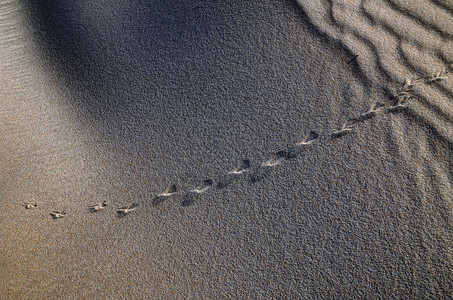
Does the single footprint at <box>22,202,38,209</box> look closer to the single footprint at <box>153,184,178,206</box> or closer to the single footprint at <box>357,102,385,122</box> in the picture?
the single footprint at <box>153,184,178,206</box>

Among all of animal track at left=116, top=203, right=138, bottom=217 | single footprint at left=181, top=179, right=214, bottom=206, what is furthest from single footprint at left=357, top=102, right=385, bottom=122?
animal track at left=116, top=203, right=138, bottom=217

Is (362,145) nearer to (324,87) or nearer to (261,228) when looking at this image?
(324,87)

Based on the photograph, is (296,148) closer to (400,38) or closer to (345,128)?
(345,128)

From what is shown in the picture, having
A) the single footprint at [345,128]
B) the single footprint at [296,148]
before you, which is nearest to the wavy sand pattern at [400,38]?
the single footprint at [345,128]

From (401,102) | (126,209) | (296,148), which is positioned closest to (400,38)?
(401,102)

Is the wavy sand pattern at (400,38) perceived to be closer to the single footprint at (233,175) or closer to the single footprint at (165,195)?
the single footprint at (233,175)

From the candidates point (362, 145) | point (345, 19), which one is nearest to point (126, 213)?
point (362, 145)
